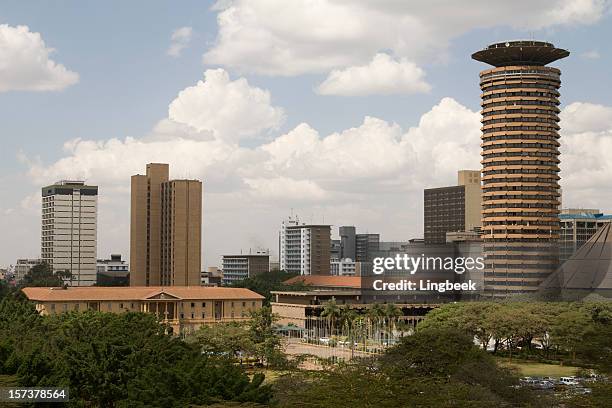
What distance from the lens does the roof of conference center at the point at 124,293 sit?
162m

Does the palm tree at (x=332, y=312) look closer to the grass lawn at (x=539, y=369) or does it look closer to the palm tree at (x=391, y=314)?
the palm tree at (x=391, y=314)

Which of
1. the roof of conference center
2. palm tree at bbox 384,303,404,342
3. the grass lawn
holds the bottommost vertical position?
the grass lawn

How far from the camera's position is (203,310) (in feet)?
558

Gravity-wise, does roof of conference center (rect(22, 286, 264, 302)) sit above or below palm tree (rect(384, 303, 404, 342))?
above

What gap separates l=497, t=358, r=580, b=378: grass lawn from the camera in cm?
11100

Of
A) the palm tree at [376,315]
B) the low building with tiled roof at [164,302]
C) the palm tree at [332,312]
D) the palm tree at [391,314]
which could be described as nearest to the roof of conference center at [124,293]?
the low building with tiled roof at [164,302]

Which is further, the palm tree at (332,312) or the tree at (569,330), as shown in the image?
the palm tree at (332,312)

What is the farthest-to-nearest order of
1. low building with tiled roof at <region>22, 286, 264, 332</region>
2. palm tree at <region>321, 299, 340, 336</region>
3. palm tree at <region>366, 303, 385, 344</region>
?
low building with tiled roof at <region>22, 286, 264, 332</region> → palm tree at <region>321, 299, 340, 336</region> → palm tree at <region>366, 303, 385, 344</region>

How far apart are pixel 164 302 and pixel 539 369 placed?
74077mm

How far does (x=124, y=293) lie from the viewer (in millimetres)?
167125

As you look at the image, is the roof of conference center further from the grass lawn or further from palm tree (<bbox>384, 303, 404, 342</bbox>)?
the grass lawn

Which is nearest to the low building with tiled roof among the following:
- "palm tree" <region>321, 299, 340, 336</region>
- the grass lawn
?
"palm tree" <region>321, 299, 340, 336</region>

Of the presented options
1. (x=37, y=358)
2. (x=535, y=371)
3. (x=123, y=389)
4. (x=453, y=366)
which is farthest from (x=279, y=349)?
(x=37, y=358)

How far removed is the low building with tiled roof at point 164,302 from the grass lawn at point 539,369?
56.5m
